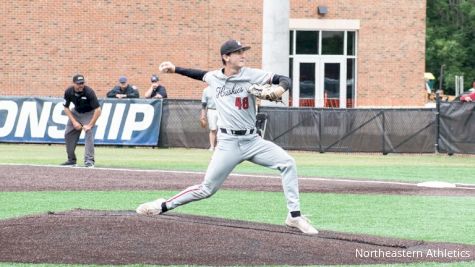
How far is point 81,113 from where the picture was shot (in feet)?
70.9

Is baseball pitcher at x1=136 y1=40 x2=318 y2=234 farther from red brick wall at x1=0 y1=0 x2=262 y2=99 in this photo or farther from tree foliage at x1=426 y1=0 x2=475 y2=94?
tree foliage at x1=426 y1=0 x2=475 y2=94

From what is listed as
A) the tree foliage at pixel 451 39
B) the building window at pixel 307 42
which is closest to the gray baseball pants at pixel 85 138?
the building window at pixel 307 42

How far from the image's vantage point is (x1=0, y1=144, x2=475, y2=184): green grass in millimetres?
22125

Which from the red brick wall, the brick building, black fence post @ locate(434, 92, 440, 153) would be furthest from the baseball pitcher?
the red brick wall

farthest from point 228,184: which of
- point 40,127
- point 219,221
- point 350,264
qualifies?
point 40,127

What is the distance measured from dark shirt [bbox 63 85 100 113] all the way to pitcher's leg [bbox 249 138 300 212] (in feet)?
34.7

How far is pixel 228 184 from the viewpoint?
18.6m

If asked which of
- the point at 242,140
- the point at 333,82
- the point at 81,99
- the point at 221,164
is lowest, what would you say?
the point at 333,82

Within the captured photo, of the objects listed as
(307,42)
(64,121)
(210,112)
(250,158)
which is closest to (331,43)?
(307,42)

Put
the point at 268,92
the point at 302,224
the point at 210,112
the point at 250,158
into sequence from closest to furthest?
the point at 268,92, the point at 302,224, the point at 250,158, the point at 210,112

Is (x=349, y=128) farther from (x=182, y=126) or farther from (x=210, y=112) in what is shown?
(x=182, y=126)

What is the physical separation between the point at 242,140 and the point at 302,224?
41.5 inches

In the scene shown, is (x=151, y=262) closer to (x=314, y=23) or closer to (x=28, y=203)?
(x=28, y=203)

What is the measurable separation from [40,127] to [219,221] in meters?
20.7
